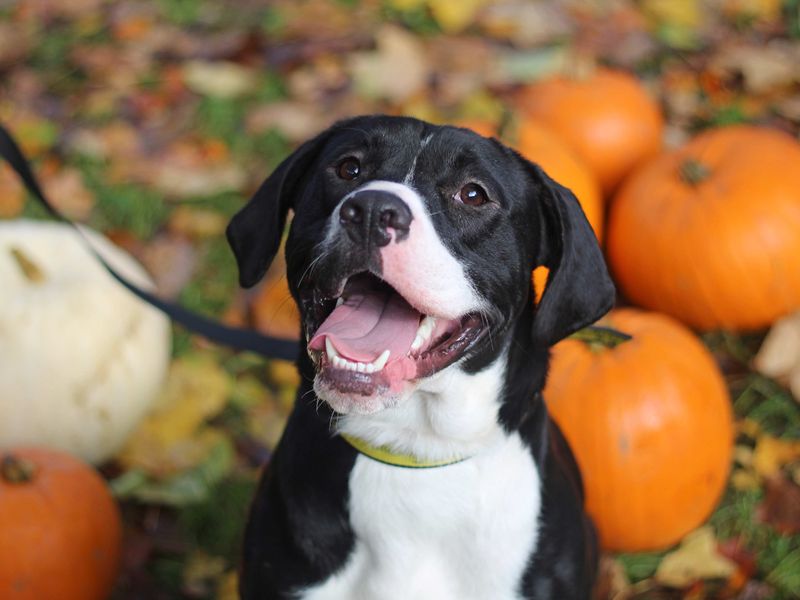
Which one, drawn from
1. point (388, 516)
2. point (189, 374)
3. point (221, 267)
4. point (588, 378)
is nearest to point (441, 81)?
point (221, 267)

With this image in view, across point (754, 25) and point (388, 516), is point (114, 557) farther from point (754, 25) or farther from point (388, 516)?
point (754, 25)

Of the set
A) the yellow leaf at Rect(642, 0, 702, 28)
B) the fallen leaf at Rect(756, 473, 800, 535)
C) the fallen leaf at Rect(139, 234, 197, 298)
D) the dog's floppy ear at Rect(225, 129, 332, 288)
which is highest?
the dog's floppy ear at Rect(225, 129, 332, 288)

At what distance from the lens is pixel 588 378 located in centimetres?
336

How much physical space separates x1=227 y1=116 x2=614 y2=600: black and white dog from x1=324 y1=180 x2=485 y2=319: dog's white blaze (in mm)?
20

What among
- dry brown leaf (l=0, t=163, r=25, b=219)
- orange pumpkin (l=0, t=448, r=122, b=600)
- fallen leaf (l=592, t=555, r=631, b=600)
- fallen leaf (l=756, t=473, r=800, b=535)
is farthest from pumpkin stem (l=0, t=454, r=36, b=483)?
fallen leaf (l=756, t=473, r=800, b=535)

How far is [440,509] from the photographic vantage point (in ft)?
8.08

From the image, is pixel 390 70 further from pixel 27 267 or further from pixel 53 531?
pixel 53 531

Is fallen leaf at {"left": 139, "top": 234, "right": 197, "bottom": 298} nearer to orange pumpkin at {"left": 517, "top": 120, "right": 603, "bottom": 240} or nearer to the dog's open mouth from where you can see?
orange pumpkin at {"left": 517, "top": 120, "right": 603, "bottom": 240}

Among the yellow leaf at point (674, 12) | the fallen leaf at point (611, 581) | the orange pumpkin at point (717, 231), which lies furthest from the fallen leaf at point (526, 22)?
the fallen leaf at point (611, 581)

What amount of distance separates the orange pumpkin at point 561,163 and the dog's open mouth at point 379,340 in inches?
72.1

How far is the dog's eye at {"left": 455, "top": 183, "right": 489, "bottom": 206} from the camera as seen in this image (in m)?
2.37

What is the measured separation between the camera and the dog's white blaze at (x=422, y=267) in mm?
2135

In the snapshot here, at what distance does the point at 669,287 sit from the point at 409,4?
296cm

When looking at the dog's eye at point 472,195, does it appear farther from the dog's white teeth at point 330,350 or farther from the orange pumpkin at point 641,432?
the orange pumpkin at point 641,432
